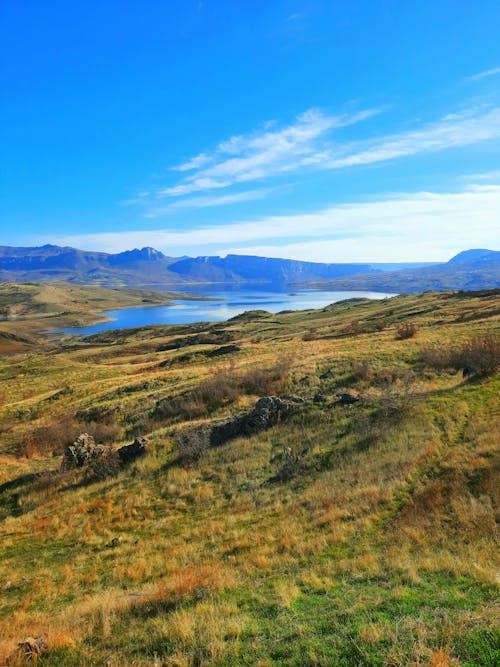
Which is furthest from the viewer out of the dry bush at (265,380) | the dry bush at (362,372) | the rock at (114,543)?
the dry bush at (265,380)

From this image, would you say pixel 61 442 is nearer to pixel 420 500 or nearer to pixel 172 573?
pixel 172 573

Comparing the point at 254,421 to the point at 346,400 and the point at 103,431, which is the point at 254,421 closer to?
the point at 346,400

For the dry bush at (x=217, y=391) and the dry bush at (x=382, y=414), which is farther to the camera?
the dry bush at (x=217, y=391)

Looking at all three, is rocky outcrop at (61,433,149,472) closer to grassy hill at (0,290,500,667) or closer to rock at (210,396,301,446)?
grassy hill at (0,290,500,667)

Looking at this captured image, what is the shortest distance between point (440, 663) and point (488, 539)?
5.19 meters

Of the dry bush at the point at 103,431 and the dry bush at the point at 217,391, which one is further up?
the dry bush at the point at 217,391

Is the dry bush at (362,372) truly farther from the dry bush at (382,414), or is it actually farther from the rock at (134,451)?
the rock at (134,451)

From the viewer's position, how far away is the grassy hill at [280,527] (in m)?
6.67

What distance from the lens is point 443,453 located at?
47.7 feet

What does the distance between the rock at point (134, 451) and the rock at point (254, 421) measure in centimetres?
357

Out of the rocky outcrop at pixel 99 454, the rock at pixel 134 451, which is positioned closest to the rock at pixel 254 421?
the rock at pixel 134 451

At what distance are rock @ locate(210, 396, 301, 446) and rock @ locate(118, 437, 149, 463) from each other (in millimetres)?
3565

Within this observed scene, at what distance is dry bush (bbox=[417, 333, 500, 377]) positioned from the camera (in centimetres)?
2253

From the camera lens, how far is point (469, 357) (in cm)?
2409
